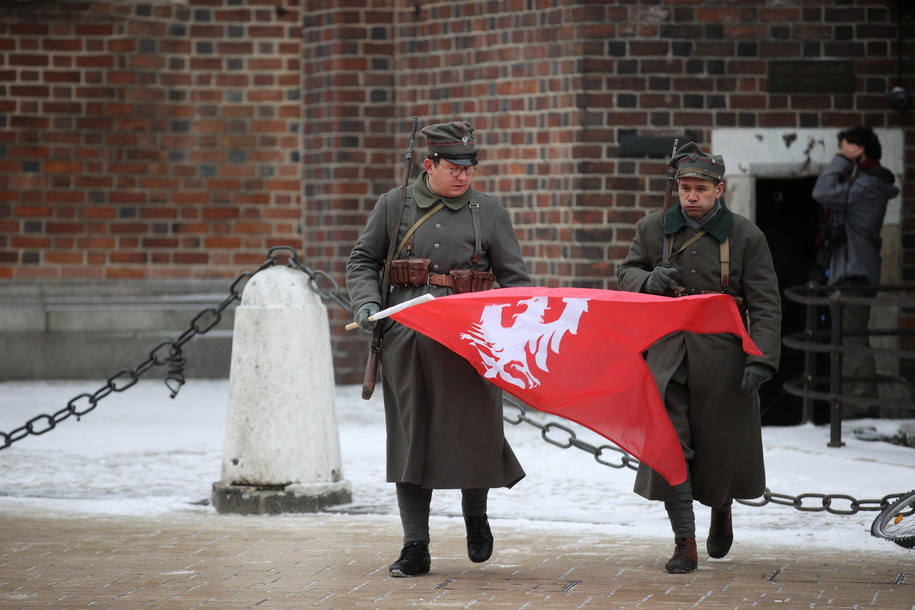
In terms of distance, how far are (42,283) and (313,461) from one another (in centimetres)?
572

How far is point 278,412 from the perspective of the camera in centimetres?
788

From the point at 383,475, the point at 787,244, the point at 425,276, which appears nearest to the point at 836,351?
the point at 787,244

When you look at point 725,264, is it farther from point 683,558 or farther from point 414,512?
point 414,512

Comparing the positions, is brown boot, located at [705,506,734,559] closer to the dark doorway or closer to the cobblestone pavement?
the cobblestone pavement

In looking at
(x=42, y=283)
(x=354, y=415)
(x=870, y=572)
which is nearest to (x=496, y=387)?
(x=870, y=572)

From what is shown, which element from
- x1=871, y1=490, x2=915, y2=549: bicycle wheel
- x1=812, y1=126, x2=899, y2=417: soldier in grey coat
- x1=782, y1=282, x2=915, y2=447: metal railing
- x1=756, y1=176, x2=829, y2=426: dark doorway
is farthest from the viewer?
x1=756, y1=176, x2=829, y2=426: dark doorway

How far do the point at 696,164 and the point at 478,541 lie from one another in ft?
5.76

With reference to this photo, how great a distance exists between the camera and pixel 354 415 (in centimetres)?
1153

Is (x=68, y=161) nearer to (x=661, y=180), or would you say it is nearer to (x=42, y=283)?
(x=42, y=283)

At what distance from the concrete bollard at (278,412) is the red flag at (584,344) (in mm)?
1867

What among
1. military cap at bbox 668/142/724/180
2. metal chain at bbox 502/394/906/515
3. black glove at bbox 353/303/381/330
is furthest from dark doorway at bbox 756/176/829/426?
black glove at bbox 353/303/381/330

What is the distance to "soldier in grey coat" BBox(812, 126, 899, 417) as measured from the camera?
1085 cm

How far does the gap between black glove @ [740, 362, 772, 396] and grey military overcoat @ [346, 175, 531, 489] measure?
0.96 metres

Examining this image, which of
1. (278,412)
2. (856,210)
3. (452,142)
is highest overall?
(452,142)
